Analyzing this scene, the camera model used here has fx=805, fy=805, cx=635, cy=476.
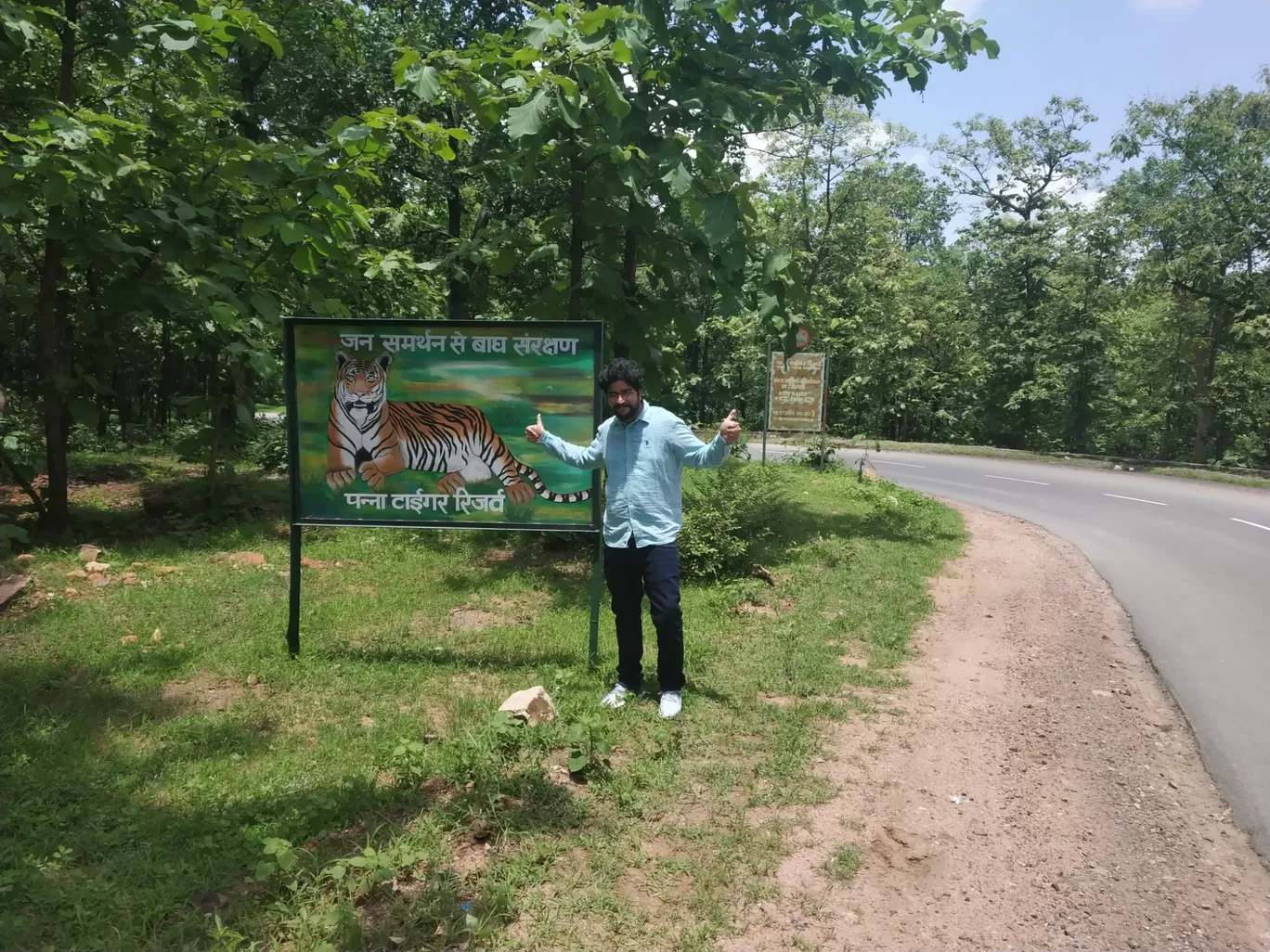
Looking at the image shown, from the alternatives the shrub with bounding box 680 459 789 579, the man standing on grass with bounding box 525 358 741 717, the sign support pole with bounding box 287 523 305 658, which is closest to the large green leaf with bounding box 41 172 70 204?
the sign support pole with bounding box 287 523 305 658

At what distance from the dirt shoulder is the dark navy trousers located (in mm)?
962

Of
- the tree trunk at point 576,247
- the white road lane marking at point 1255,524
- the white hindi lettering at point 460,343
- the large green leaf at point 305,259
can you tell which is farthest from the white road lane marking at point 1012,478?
the large green leaf at point 305,259

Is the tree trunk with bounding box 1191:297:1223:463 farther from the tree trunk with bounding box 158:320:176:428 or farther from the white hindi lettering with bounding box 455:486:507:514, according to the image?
the tree trunk with bounding box 158:320:176:428

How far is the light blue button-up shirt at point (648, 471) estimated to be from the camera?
14.0ft

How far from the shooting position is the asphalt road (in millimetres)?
4523

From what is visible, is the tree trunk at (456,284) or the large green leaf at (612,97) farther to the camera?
the tree trunk at (456,284)

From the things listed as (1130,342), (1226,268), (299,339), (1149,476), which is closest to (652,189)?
(299,339)

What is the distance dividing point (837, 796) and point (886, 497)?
8.73 metres

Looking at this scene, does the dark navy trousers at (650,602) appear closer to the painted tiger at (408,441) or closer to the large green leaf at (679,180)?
the painted tiger at (408,441)

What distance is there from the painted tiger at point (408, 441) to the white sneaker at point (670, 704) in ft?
4.15

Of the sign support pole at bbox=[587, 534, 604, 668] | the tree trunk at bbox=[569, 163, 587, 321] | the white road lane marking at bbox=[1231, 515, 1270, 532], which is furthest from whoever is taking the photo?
the white road lane marking at bbox=[1231, 515, 1270, 532]

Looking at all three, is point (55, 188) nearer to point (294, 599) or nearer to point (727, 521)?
point (294, 599)

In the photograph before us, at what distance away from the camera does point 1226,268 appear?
23266 millimetres

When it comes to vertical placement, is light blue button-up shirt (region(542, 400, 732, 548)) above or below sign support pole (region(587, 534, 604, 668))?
above
